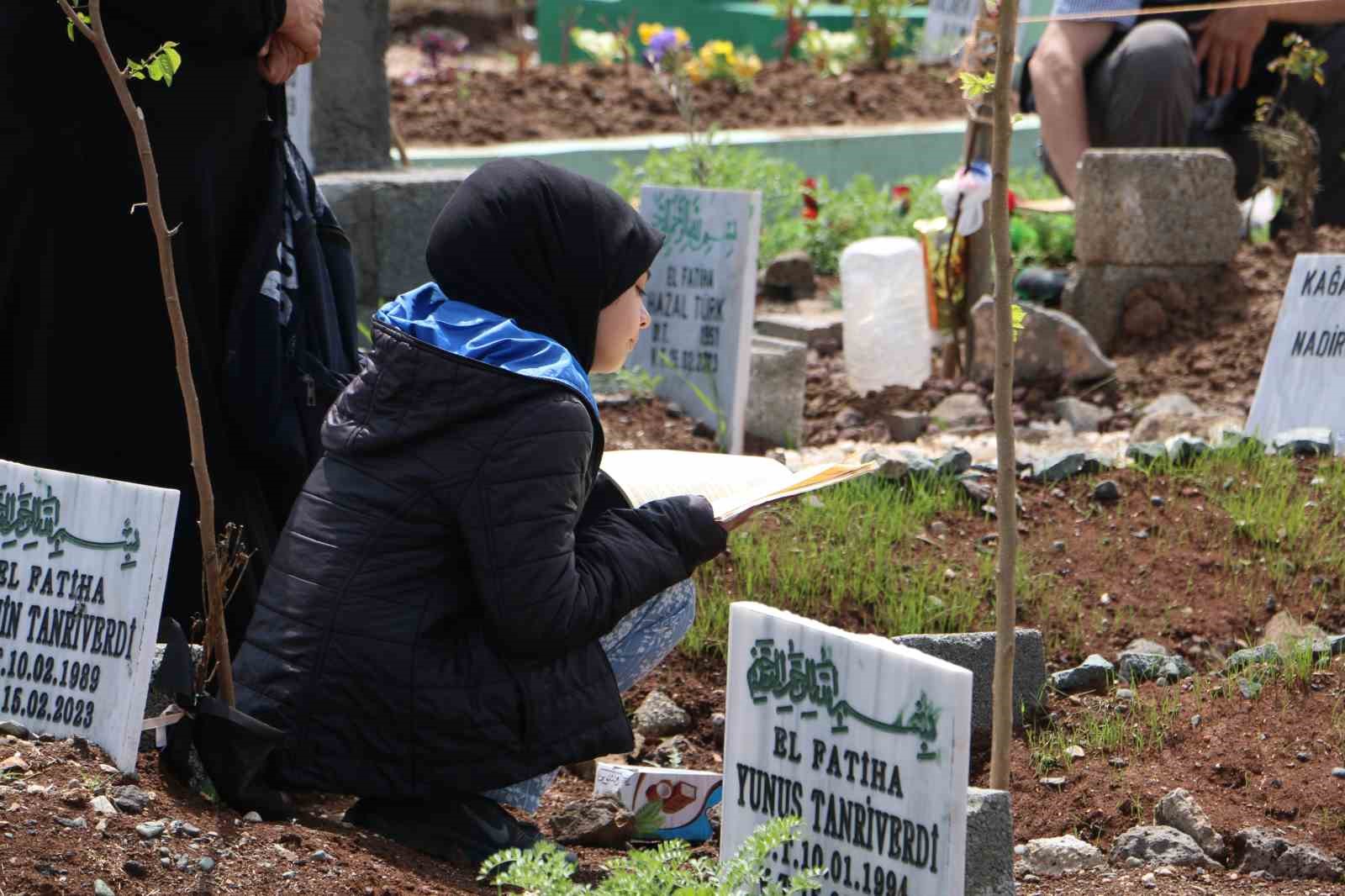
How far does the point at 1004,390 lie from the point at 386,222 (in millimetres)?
3222

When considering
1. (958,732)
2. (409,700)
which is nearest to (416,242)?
(409,700)

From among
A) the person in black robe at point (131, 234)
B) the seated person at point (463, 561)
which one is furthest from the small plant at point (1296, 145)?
the seated person at point (463, 561)

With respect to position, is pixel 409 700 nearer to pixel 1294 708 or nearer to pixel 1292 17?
pixel 1294 708

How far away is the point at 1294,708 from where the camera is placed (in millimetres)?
2965

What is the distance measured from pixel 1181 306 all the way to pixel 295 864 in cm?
453

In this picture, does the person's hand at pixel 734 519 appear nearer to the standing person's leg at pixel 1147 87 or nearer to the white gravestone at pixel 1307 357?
the white gravestone at pixel 1307 357

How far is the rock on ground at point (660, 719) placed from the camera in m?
3.25

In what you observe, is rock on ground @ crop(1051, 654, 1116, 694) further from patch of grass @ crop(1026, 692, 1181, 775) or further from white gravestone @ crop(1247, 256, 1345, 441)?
white gravestone @ crop(1247, 256, 1345, 441)

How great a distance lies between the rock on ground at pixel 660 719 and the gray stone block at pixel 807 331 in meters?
3.18

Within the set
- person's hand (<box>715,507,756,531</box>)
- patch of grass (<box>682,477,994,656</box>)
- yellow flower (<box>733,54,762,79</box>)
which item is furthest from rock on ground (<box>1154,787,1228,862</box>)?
yellow flower (<box>733,54,762,79</box>)

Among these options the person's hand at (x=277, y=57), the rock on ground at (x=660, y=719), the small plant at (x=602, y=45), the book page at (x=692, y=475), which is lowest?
the rock on ground at (x=660, y=719)

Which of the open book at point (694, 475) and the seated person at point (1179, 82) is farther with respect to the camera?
the seated person at point (1179, 82)

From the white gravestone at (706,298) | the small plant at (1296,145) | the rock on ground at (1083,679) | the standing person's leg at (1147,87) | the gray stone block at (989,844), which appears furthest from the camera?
the standing person's leg at (1147,87)

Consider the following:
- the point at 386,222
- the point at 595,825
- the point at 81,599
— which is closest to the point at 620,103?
the point at 386,222
